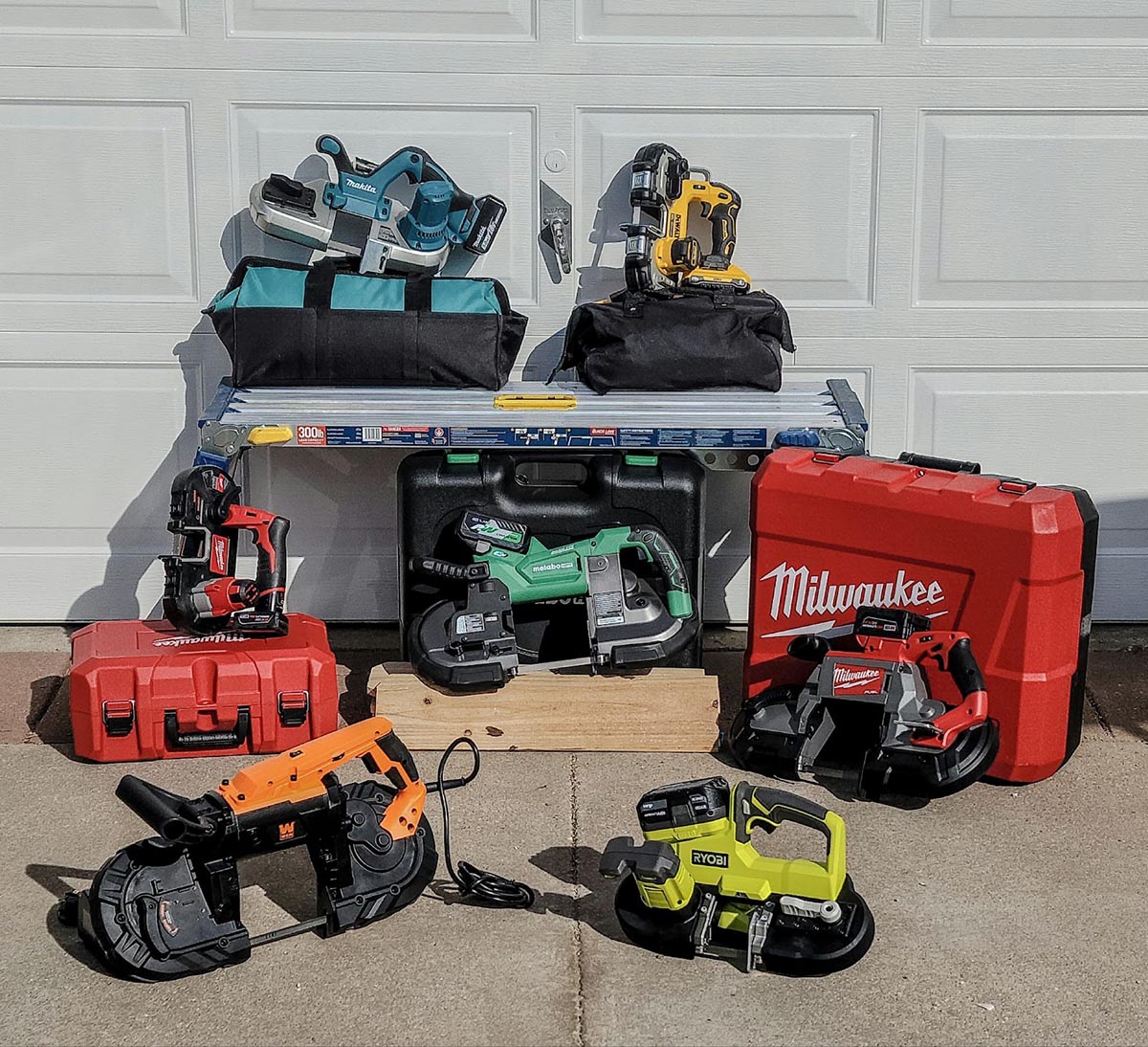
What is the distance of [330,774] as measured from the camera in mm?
3193

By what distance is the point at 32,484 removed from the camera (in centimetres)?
496

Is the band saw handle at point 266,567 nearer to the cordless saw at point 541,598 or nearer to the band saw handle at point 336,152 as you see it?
the cordless saw at point 541,598

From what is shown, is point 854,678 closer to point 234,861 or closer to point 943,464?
point 943,464

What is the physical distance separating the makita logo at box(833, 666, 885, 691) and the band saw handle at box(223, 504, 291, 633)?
155 centimetres

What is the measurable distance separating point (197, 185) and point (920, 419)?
8.22 feet

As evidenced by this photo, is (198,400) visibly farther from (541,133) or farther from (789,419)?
(789,419)

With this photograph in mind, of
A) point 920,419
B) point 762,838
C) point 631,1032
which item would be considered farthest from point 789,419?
point 631,1032

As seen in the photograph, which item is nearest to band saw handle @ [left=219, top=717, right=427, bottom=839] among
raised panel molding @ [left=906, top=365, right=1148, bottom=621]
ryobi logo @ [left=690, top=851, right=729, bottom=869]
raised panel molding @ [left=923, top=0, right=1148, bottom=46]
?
ryobi logo @ [left=690, top=851, right=729, bottom=869]

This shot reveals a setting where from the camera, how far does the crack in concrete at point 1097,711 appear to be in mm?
4293

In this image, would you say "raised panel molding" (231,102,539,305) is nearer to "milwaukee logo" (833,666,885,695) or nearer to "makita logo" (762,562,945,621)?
"makita logo" (762,562,945,621)

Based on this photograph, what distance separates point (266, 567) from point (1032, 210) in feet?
8.88

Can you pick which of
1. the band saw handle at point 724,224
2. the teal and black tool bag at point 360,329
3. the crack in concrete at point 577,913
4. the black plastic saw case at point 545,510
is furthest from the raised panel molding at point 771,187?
the crack in concrete at point 577,913

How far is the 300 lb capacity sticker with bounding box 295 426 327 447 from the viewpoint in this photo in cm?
414

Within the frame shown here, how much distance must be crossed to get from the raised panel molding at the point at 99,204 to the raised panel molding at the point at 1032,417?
2490mm
